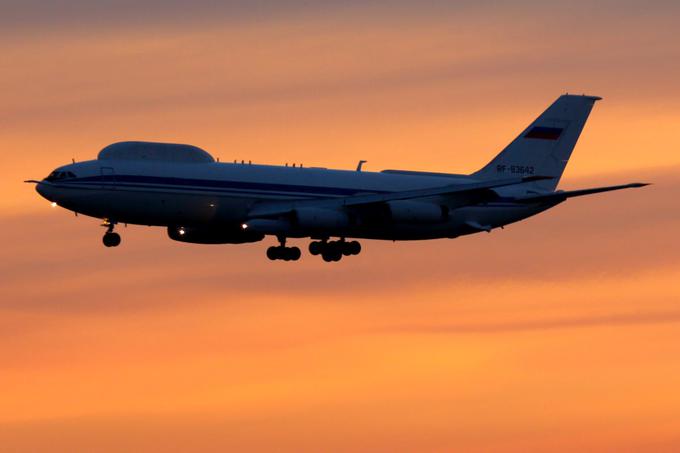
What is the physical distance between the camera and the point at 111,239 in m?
103

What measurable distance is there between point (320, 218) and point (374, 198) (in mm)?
4112

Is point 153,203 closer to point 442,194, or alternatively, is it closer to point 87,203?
point 87,203

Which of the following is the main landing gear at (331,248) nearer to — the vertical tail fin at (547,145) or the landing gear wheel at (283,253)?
the landing gear wheel at (283,253)

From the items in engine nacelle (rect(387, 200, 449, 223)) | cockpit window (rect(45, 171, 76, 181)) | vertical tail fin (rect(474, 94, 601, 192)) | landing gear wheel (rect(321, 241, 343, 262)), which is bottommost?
landing gear wheel (rect(321, 241, 343, 262))

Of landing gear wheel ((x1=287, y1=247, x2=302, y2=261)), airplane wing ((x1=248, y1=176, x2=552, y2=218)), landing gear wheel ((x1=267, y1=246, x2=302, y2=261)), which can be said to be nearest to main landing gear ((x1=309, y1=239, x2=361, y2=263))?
landing gear wheel ((x1=287, y1=247, x2=302, y2=261))

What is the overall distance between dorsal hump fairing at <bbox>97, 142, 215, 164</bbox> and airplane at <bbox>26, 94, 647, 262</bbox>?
0.19ft

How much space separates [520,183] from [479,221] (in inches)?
172

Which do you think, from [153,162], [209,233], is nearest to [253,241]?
[209,233]

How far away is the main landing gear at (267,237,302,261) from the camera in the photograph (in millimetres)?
108500

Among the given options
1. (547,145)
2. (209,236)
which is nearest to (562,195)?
(547,145)

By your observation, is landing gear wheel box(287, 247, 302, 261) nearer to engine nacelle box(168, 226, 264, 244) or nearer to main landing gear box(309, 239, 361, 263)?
main landing gear box(309, 239, 361, 263)

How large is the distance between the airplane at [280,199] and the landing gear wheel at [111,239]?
58mm

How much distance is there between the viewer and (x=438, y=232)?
364 ft

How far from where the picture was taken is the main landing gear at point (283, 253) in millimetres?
108500
